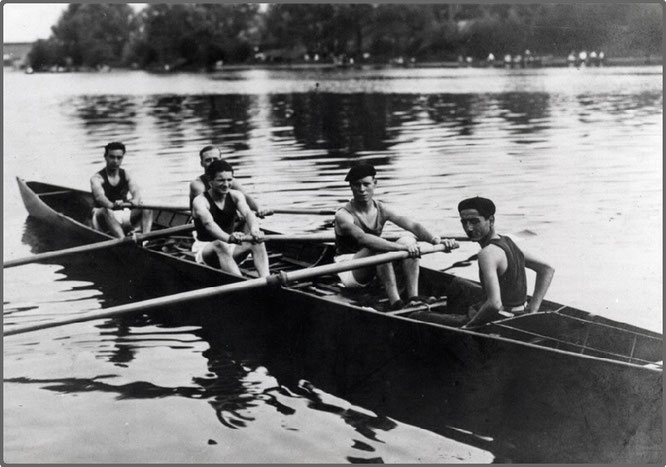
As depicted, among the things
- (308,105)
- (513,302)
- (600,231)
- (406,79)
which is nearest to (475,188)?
(600,231)

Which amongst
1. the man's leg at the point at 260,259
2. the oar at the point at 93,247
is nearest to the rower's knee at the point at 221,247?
the man's leg at the point at 260,259

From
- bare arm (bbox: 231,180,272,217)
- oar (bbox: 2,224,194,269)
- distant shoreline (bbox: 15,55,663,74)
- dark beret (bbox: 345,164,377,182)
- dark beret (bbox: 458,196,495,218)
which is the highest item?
distant shoreline (bbox: 15,55,663,74)

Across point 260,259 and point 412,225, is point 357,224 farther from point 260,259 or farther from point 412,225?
point 260,259

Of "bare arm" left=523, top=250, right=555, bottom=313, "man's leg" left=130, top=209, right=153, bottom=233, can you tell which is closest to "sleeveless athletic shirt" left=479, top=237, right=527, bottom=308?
"bare arm" left=523, top=250, right=555, bottom=313

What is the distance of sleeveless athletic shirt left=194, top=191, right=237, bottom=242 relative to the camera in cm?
939

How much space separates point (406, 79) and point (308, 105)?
2112 centimetres

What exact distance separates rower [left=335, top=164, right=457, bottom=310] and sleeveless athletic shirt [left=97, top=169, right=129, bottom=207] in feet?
16.6

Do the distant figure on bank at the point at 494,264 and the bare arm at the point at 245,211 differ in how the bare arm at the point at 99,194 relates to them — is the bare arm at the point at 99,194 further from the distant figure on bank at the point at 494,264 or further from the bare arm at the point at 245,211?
the distant figure on bank at the point at 494,264

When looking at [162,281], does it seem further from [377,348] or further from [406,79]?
[406,79]

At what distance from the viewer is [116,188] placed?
12.2 metres

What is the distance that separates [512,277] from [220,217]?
4139 millimetres

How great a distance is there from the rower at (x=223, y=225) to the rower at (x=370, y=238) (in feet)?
3.87

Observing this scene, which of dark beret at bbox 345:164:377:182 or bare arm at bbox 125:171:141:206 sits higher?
dark beret at bbox 345:164:377:182

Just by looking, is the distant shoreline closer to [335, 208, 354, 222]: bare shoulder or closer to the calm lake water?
the calm lake water
